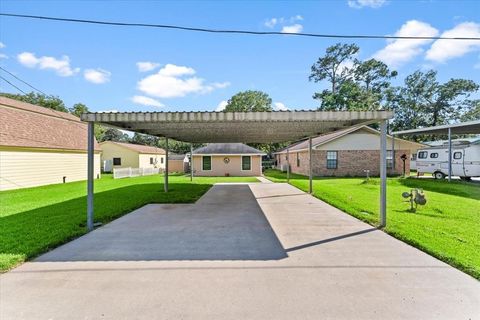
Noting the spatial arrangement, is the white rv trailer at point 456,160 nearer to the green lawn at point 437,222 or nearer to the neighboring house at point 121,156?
the green lawn at point 437,222

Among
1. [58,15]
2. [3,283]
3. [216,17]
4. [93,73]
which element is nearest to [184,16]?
[216,17]

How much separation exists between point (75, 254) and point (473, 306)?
578 centimetres

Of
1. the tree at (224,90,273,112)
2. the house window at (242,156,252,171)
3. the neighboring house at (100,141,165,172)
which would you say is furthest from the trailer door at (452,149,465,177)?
the tree at (224,90,273,112)

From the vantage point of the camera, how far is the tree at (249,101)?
48831mm

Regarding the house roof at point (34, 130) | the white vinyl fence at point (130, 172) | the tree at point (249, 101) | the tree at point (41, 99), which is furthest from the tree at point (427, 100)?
the tree at point (41, 99)

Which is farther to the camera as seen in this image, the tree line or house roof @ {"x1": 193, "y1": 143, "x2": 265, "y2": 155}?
the tree line

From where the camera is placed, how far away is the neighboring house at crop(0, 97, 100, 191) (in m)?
14.5

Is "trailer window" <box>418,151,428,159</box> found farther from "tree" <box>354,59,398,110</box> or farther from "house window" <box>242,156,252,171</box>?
"tree" <box>354,59,398,110</box>

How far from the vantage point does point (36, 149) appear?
16266 millimetres

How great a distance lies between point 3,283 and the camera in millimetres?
3764

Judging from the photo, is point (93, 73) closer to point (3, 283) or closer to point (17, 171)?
point (17, 171)

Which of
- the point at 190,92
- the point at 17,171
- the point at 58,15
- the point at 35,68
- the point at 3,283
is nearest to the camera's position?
the point at 3,283

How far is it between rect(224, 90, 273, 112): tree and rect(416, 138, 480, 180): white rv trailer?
3105 centimetres

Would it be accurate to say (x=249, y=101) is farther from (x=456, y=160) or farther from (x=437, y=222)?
(x=437, y=222)
